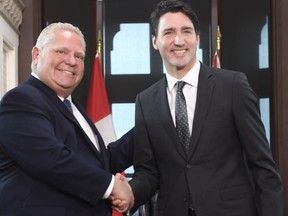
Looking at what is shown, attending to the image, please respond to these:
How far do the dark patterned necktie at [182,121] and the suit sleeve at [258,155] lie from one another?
0.21 meters

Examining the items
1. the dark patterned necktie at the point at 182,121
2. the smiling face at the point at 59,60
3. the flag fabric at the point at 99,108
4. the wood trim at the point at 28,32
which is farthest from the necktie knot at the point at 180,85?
the wood trim at the point at 28,32

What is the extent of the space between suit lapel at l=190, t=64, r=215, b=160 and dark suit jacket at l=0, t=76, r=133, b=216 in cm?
38

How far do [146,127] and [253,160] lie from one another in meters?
0.51

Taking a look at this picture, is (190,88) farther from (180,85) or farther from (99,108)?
(99,108)

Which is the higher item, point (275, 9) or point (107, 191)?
point (275, 9)

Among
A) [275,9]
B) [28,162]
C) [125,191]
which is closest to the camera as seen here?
[28,162]

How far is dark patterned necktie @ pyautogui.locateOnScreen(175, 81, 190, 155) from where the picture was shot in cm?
225

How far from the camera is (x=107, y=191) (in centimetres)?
215

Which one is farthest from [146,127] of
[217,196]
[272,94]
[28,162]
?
[272,94]

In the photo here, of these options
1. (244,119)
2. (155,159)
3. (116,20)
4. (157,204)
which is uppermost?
(116,20)

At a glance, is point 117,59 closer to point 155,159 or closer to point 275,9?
point 275,9

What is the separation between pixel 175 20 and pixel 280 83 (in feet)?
7.30

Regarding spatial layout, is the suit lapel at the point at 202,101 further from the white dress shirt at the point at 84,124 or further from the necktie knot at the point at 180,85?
the white dress shirt at the point at 84,124

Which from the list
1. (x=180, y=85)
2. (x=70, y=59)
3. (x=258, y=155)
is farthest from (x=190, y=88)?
(x=70, y=59)
